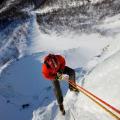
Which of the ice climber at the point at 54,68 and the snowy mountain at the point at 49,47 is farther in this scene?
the snowy mountain at the point at 49,47

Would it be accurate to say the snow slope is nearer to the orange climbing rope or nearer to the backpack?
the orange climbing rope

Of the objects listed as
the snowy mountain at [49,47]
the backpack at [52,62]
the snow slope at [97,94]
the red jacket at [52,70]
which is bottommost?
the snowy mountain at [49,47]

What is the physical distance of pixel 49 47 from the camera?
19.4 metres

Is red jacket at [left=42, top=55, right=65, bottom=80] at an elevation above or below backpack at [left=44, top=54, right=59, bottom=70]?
below

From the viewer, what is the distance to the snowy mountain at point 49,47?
1169 cm

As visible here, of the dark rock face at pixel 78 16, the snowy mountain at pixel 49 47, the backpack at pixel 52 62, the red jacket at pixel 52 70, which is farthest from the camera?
the dark rock face at pixel 78 16

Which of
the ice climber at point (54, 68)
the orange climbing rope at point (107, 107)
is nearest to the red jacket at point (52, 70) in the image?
the ice climber at point (54, 68)

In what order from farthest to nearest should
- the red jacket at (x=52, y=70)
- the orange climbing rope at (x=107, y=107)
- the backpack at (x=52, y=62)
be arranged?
the red jacket at (x=52, y=70)
the backpack at (x=52, y=62)
the orange climbing rope at (x=107, y=107)

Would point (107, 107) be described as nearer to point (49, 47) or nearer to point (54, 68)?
point (54, 68)

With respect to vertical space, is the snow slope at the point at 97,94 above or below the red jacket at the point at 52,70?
below

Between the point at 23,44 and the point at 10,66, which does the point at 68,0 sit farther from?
the point at 10,66

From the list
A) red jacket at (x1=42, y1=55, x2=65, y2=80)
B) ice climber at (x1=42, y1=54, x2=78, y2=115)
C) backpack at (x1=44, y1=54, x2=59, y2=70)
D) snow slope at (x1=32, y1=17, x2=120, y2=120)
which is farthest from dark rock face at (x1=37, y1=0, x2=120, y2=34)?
backpack at (x1=44, y1=54, x2=59, y2=70)

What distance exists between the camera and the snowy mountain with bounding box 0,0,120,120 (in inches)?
460

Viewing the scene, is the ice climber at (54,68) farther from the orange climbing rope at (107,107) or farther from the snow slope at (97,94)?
the snow slope at (97,94)
